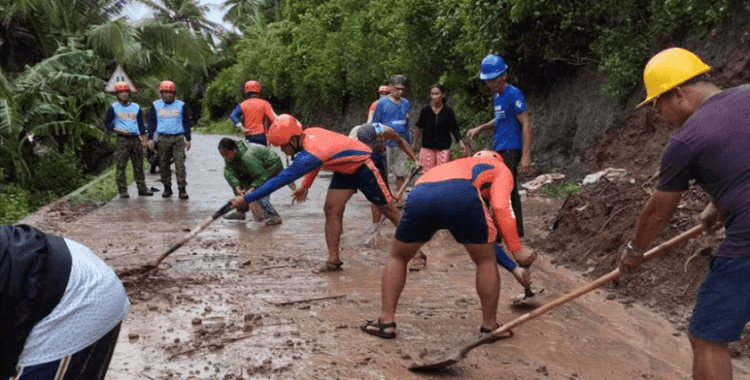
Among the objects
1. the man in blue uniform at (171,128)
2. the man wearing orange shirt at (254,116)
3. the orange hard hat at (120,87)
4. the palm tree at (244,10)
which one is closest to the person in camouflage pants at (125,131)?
the orange hard hat at (120,87)

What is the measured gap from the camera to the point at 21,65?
20438 millimetres

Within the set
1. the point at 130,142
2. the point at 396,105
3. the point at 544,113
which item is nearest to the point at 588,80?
the point at 544,113

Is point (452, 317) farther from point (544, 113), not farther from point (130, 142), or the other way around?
point (544, 113)

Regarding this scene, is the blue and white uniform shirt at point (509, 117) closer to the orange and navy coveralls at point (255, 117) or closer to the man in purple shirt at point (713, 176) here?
the man in purple shirt at point (713, 176)

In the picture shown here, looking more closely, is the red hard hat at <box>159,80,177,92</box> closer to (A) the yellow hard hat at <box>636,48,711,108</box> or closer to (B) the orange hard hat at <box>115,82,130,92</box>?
(B) the orange hard hat at <box>115,82,130,92</box>

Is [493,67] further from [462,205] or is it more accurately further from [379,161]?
[462,205]

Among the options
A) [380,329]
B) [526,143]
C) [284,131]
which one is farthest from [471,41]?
[380,329]

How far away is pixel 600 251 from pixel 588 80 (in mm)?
6743

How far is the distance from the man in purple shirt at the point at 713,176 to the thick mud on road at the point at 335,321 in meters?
1.26

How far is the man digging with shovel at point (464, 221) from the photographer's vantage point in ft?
14.7

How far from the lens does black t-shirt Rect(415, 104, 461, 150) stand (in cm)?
1012

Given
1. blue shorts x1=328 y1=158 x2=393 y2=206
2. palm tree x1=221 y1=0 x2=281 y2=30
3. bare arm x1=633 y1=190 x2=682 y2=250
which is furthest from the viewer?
palm tree x1=221 y1=0 x2=281 y2=30

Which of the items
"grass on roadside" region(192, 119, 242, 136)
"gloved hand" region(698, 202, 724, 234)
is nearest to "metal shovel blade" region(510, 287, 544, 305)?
"gloved hand" region(698, 202, 724, 234)

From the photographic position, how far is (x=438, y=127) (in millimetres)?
10125
